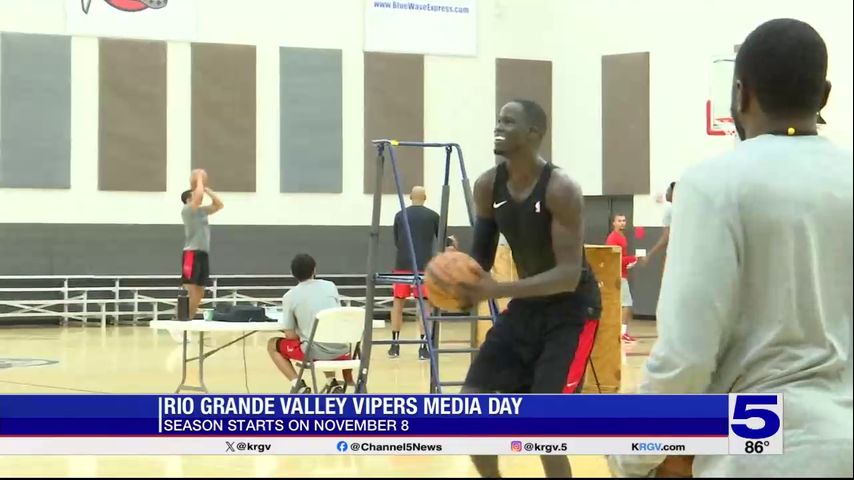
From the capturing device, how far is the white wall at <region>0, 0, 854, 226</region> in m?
15.5

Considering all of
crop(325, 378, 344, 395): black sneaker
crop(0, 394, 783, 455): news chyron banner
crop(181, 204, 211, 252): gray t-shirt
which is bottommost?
crop(325, 378, 344, 395): black sneaker

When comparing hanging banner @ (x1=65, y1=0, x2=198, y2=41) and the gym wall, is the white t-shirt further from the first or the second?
hanging banner @ (x1=65, y1=0, x2=198, y2=41)

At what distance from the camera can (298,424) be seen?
13.0 ft

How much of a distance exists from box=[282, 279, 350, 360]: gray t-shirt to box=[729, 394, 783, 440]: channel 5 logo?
193 inches

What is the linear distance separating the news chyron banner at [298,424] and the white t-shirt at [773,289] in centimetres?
188

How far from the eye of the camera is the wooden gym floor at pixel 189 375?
17.9ft

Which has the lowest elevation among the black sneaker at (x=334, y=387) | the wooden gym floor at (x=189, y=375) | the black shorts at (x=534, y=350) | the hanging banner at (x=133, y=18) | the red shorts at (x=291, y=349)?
the wooden gym floor at (x=189, y=375)

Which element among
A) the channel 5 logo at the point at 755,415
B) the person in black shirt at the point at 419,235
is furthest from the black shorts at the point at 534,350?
the person in black shirt at the point at 419,235

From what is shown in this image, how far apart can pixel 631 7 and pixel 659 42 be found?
0.76m

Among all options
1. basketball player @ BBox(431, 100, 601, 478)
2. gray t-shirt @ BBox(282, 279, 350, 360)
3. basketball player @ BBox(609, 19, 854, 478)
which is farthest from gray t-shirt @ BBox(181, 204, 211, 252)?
basketball player @ BBox(609, 19, 854, 478)

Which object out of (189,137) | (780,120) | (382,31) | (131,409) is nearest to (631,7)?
(382,31)

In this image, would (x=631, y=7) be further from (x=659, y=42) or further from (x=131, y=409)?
(x=131, y=409)

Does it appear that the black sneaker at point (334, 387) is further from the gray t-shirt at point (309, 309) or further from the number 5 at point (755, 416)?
the number 5 at point (755, 416)

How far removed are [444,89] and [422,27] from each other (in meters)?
1.06
